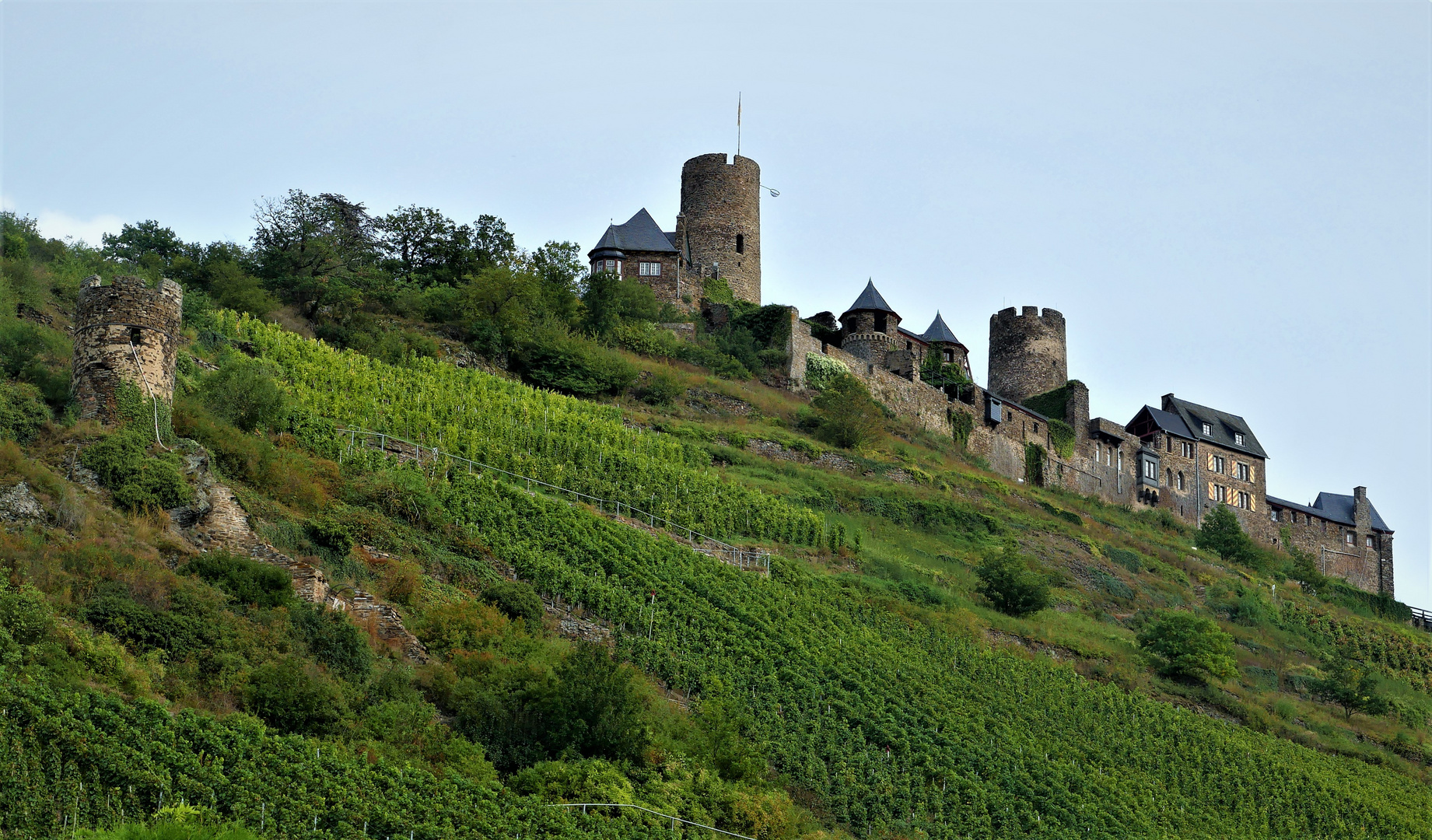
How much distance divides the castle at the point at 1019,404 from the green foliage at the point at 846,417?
408 cm

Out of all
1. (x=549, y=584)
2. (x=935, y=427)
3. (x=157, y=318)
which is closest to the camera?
(x=157, y=318)

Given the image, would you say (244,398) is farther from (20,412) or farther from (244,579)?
(244,579)

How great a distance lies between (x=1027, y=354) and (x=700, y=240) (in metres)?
18.9

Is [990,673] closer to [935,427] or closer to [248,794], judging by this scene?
[248,794]

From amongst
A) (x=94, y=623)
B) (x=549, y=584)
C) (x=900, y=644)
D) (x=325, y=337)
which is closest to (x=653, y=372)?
(x=325, y=337)

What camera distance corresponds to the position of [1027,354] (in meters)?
73.6

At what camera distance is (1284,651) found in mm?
44812

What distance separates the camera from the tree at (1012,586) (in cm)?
3781

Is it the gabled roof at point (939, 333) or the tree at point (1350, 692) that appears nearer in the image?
the tree at point (1350, 692)

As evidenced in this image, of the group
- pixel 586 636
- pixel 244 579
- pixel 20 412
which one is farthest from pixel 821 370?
pixel 244 579

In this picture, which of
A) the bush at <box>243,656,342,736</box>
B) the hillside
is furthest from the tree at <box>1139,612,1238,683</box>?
the bush at <box>243,656,342,736</box>

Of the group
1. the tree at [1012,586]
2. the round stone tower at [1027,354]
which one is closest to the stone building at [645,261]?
the round stone tower at [1027,354]

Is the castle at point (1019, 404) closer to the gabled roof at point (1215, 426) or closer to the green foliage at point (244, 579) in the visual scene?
the gabled roof at point (1215, 426)

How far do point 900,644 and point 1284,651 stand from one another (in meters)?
18.5
